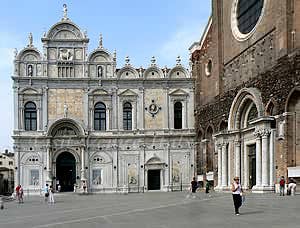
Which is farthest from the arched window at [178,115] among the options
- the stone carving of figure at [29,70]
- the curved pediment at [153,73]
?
the stone carving of figure at [29,70]

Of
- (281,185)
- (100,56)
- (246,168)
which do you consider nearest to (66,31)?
(100,56)

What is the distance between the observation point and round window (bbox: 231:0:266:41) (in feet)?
121

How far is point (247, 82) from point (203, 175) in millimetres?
13941

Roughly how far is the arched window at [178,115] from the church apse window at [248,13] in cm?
1427

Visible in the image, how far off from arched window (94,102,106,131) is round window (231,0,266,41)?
1660 centimetres

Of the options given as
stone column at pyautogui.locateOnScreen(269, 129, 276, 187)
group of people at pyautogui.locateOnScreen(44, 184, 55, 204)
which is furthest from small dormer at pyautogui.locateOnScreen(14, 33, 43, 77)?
stone column at pyautogui.locateOnScreen(269, 129, 276, 187)

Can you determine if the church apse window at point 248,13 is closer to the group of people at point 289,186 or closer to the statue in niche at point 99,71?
the group of people at point 289,186

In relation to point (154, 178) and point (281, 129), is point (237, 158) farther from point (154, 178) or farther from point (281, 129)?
point (154, 178)

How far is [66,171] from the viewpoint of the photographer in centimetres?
5162

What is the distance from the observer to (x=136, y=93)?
5244 centimetres

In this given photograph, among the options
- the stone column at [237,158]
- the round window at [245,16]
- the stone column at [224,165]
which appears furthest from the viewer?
the stone column at [224,165]

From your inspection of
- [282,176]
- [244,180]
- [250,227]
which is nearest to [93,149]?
[244,180]

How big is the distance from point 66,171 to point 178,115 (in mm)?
11905

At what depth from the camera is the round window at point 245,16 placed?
1453 inches
